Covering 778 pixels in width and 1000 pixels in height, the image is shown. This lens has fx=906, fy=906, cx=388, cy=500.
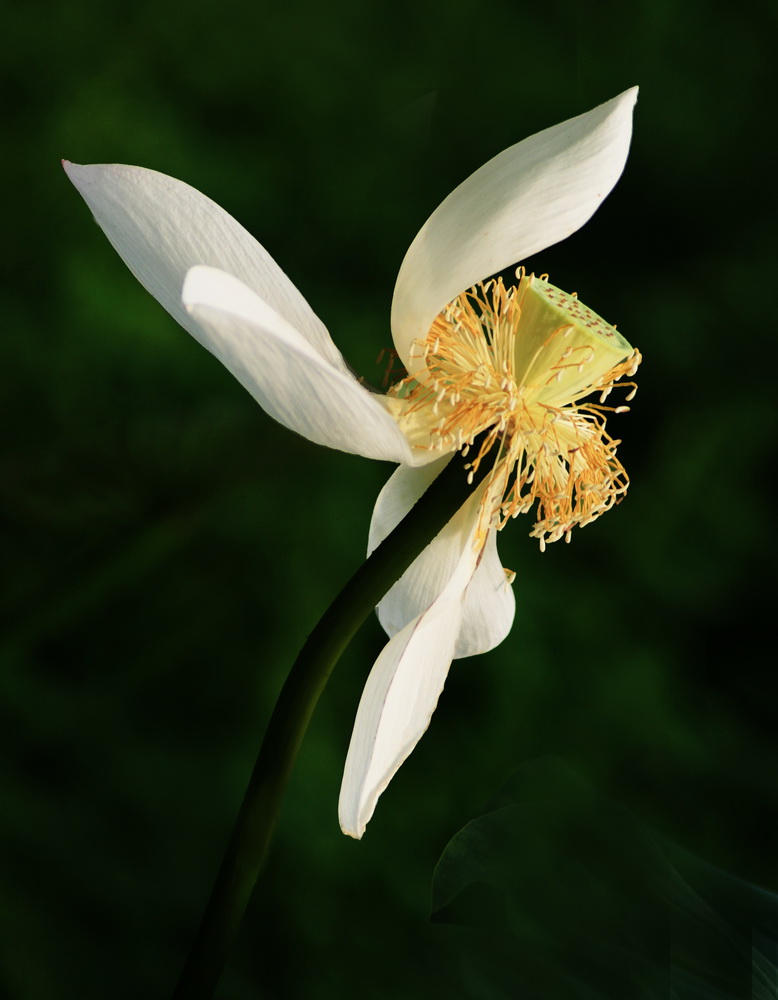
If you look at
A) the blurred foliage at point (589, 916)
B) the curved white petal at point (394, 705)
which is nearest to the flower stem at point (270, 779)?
the curved white petal at point (394, 705)

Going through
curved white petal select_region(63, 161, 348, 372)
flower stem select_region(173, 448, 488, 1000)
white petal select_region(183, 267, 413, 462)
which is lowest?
flower stem select_region(173, 448, 488, 1000)

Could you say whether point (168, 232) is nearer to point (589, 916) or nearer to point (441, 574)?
point (441, 574)

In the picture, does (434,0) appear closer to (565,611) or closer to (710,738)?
(565,611)

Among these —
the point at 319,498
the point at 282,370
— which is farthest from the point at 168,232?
the point at 319,498

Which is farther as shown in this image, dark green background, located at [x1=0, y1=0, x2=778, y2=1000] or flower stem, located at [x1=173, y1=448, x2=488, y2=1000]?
dark green background, located at [x1=0, y1=0, x2=778, y2=1000]

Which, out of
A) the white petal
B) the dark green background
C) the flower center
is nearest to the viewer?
the white petal

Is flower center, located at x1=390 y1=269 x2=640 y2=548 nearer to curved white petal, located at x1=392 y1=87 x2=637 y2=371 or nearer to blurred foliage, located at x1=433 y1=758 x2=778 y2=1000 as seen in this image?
curved white petal, located at x1=392 y1=87 x2=637 y2=371

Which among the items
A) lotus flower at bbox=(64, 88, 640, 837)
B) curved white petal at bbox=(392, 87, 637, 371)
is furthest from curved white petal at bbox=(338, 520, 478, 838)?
curved white petal at bbox=(392, 87, 637, 371)
